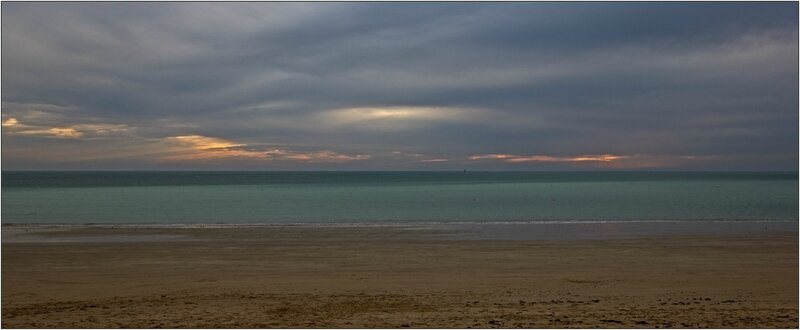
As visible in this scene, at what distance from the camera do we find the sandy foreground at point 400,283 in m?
9.81

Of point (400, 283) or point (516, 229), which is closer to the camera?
point (400, 283)

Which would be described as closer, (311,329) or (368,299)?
(311,329)

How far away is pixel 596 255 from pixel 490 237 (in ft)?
→ 21.3

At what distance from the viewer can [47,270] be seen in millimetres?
15695

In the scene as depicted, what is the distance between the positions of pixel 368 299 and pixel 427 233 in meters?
15.2

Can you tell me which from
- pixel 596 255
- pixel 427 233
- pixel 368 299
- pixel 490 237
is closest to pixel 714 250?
pixel 596 255

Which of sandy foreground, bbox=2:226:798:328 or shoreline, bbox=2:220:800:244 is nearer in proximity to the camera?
sandy foreground, bbox=2:226:798:328

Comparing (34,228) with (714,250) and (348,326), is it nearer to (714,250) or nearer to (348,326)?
(348,326)

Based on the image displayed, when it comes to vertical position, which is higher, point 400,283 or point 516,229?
point 400,283

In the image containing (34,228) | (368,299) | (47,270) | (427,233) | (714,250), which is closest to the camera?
(368,299)

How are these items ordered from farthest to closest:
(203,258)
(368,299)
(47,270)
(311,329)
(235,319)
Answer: (203,258), (47,270), (368,299), (235,319), (311,329)

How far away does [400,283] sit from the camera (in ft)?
44.3

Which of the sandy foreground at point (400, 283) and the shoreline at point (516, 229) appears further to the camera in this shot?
the shoreline at point (516, 229)

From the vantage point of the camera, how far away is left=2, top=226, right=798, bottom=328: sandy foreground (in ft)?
32.2
